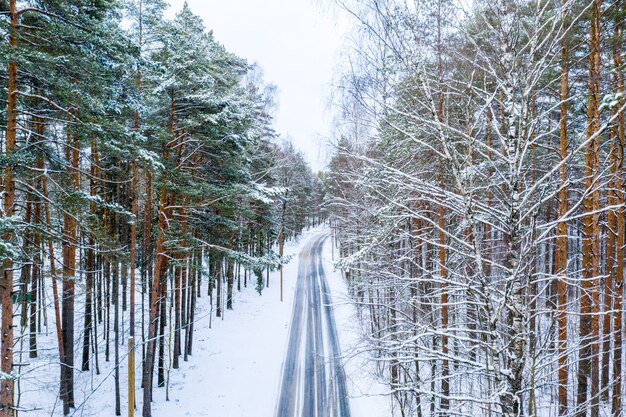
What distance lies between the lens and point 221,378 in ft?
53.2

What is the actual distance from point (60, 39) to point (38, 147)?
213 centimetres

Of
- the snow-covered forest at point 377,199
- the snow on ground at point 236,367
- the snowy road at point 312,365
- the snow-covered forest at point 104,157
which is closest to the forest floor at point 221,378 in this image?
the snow on ground at point 236,367

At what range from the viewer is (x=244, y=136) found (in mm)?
11922

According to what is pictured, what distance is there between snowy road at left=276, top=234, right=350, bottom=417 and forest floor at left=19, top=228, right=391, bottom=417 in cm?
46

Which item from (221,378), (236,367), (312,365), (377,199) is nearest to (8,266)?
(377,199)

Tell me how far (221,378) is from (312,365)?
4924 mm

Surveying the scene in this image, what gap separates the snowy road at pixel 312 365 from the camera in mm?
14195

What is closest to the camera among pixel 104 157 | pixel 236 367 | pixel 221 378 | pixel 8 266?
pixel 8 266

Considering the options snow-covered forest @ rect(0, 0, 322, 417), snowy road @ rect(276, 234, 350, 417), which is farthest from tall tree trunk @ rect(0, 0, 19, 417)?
snowy road @ rect(276, 234, 350, 417)

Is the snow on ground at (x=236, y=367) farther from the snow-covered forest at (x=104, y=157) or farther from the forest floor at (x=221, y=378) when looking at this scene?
the snow-covered forest at (x=104, y=157)

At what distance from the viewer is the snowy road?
14195mm

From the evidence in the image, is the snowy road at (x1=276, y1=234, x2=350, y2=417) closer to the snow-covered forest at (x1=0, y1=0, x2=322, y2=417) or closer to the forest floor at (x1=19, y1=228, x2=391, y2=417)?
the forest floor at (x1=19, y1=228, x2=391, y2=417)

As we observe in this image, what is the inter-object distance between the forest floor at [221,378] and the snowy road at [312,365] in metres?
0.46

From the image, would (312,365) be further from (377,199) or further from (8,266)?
(8,266)
